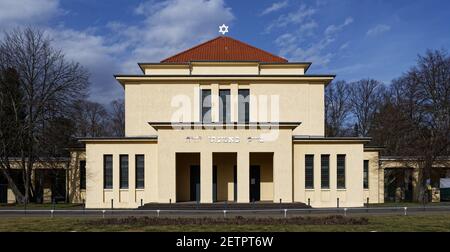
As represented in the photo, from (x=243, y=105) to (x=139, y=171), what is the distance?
34.0ft

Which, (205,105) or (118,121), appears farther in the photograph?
(118,121)

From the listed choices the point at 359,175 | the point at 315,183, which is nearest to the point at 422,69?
the point at 359,175

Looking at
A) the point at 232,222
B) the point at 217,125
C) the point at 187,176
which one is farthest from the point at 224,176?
the point at 232,222

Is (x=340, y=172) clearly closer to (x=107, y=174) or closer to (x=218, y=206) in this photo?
(x=218, y=206)

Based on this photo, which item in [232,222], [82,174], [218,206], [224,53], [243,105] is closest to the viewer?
[232,222]

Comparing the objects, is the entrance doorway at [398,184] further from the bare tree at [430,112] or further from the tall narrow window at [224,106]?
the tall narrow window at [224,106]

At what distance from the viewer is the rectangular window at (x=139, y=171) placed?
35.4 m

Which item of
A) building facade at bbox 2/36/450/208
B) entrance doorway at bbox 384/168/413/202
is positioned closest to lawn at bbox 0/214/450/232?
building facade at bbox 2/36/450/208

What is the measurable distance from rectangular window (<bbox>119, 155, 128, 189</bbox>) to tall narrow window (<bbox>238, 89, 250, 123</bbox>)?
32.8 ft

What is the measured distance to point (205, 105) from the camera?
39031 mm

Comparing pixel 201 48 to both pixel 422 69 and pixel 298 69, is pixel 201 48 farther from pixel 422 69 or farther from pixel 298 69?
pixel 422 69
